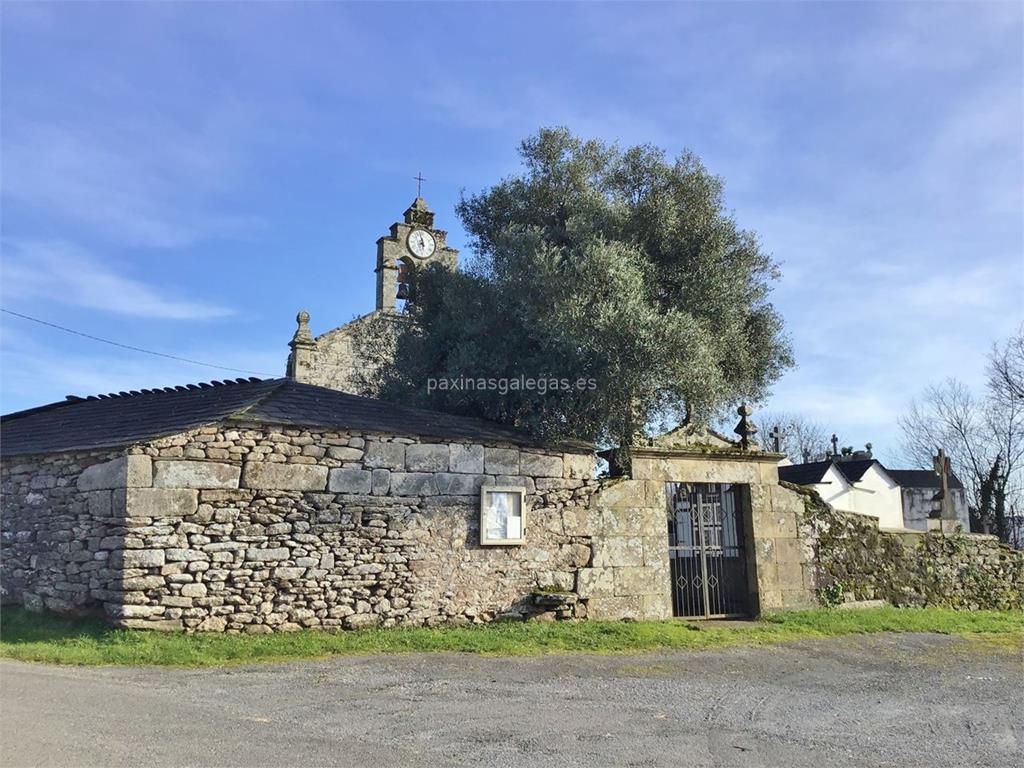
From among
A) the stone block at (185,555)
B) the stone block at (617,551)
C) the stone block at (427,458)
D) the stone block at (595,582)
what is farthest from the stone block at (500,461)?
the stone block at (185,555)

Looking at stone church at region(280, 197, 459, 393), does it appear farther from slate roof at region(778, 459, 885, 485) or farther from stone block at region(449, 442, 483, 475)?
slate roof at region(778, 459, 885, 485)

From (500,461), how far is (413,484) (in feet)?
4.56

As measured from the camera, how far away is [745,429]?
1350cm

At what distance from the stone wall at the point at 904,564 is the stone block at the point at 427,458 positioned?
6.50m

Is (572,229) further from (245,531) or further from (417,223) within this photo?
(417,223)

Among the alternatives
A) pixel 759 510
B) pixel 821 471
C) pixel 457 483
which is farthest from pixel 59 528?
pixel 821 471

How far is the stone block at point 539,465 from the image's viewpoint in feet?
37.9

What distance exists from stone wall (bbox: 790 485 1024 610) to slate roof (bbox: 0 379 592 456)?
4.90 m

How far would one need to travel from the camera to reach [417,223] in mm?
24984

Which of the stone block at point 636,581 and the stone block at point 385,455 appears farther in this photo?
the stone block at point 636,581

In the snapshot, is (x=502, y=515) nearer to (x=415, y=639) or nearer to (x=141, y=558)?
(x=415, y=639)

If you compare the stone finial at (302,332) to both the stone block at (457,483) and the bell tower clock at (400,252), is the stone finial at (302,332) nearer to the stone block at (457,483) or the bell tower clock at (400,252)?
the bell tower clock at (400,252)

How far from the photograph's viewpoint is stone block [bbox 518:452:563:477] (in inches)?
454

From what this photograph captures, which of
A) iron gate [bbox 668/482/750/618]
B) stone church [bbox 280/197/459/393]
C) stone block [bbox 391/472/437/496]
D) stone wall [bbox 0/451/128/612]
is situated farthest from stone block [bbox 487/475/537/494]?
stone church [bbox 280/197/459/393]
